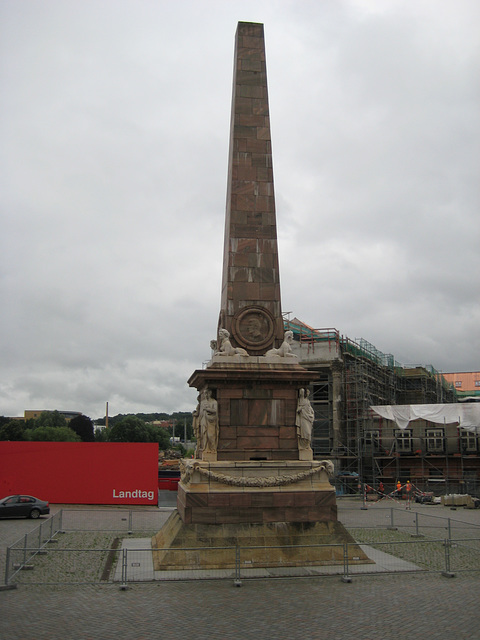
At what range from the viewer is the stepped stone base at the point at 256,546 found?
47.1 ft

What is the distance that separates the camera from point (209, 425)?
52.0 feet

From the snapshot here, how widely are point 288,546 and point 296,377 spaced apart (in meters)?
4.38

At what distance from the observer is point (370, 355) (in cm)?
5238

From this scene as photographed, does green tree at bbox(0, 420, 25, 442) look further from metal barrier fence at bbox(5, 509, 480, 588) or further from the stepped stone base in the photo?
the stepped stone base

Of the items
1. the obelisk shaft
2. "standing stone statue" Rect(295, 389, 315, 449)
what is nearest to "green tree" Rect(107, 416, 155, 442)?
the obelisk shaft

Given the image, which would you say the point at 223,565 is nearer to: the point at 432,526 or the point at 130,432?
the point at 432,526

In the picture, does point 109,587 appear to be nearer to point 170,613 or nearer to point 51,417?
point 170,613

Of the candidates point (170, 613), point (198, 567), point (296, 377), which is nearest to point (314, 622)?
point (170, 613)

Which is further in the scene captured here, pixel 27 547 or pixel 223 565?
pixel 27 547

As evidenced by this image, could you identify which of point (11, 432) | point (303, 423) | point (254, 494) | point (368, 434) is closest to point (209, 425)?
point (254, 494)

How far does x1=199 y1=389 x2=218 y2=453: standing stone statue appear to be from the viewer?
1579 centimetres

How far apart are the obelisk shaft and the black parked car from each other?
1414 cm

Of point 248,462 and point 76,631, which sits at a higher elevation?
point 248,462

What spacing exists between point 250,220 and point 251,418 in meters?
5.86
